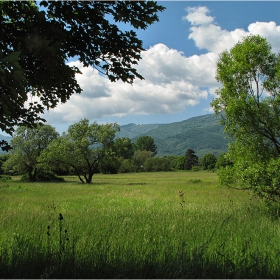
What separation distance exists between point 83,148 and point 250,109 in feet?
116

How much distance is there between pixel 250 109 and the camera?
11625mm

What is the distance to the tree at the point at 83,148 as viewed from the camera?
44188 millimetres

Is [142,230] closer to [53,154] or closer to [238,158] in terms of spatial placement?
[238,158]

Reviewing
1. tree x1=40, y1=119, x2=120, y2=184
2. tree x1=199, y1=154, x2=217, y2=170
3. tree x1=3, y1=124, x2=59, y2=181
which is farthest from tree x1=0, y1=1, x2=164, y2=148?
tree x1=199, y1=154, x2=217, y2=170

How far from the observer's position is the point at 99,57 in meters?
4.56

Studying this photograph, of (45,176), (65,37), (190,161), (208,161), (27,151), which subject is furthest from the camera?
(190,161)

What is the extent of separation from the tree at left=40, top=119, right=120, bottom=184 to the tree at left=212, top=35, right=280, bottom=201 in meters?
33.4

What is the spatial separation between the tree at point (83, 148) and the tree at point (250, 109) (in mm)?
33410

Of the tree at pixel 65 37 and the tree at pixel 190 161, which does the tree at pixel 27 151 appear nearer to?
the tree at pixel 65 37

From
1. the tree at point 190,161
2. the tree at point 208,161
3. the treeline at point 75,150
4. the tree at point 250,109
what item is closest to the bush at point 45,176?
the treeline at point 75,150

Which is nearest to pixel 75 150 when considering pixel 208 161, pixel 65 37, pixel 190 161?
pixel 65 37

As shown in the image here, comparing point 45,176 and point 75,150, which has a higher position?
point 75,150

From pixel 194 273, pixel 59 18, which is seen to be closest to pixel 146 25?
pixel 59 18

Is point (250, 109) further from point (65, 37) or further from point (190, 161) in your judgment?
point (190, 161)
